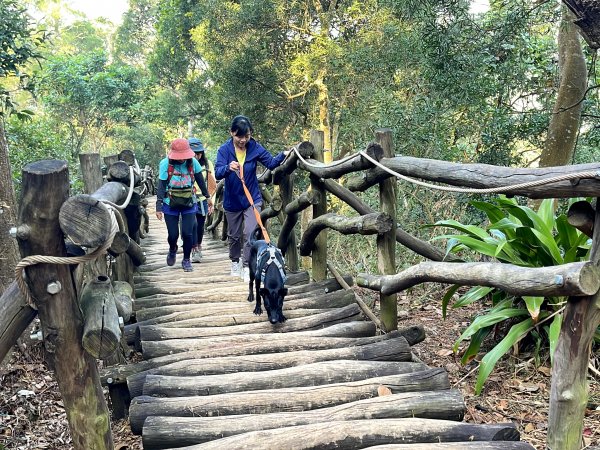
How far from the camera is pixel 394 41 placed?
10766 millimetres

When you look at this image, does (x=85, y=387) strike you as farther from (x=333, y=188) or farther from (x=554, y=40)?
(x=554, y=40)

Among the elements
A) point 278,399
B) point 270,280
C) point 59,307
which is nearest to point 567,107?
point 270,280

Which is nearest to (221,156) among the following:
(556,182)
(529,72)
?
(556,182)

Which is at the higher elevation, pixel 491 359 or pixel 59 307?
pixel 59 307

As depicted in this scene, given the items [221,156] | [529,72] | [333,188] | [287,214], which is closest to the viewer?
[333,188]

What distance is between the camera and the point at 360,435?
2637mm

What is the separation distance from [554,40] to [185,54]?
46.7 ft

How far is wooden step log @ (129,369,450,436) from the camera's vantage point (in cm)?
296

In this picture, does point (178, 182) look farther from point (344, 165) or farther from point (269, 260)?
point (344, 165)

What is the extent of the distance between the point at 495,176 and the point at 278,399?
5.53 ft

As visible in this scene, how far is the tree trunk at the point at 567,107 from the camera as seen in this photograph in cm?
680

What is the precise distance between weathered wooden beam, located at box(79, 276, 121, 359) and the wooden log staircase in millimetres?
662

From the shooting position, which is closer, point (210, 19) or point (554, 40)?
point (554, 40)

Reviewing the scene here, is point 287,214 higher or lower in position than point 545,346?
higher
